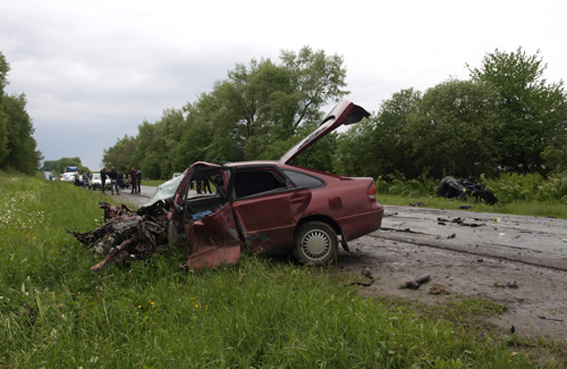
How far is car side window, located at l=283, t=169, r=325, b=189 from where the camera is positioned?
5.55m

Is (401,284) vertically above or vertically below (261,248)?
below

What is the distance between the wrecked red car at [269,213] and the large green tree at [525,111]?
2833 centimetres

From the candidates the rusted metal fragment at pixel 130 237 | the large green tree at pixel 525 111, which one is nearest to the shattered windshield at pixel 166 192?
the rusted metal fragment at pixel 130 237

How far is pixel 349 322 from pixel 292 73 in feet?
162

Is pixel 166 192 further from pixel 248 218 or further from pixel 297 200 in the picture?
pixel 297 200

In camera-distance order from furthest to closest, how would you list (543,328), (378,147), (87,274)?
(378,147) < (87,274) < (543,328)

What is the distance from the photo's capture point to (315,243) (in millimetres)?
5371

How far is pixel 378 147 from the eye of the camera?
28.5 meters

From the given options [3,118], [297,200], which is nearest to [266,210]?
[297,200]

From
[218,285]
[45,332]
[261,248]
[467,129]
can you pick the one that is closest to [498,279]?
[261,248]

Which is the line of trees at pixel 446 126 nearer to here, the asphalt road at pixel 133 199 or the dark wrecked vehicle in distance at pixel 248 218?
the asphalt road at pixel 133 199

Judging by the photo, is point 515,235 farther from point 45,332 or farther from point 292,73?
point 292,73

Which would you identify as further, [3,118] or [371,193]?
[3,118]

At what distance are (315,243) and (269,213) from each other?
0.81 m
